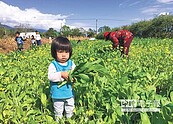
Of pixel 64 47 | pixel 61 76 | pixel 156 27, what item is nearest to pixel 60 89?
pixel 61 76

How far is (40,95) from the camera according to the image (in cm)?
381

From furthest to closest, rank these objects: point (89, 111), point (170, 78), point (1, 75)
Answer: point (1, 75) < point (170, 78) < point (89, 111)

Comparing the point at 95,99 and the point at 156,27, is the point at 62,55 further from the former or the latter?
the point at 156,27

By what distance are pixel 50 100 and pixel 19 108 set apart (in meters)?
0.50

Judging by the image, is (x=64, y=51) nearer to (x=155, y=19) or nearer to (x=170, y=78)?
(x=170, y=78)

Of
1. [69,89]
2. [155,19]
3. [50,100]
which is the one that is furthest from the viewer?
[155,19]

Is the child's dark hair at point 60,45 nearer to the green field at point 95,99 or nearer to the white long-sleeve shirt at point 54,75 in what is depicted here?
the white long-sleeve shirt at point 54,75

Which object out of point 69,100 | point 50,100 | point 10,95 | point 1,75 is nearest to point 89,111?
Answer: point 69,100

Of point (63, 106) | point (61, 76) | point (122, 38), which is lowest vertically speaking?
point (63, 106)

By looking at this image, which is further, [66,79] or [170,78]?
[170,78]

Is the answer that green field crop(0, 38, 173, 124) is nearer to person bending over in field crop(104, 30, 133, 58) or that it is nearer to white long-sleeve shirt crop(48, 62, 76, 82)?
white long-sleeve shirt crop(48, 62, 76, 82)

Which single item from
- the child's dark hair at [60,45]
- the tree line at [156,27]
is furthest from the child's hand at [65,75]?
the tree line at [156,27]

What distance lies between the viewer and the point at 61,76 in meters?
3.27

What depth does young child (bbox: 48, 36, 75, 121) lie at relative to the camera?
10.6 ft
